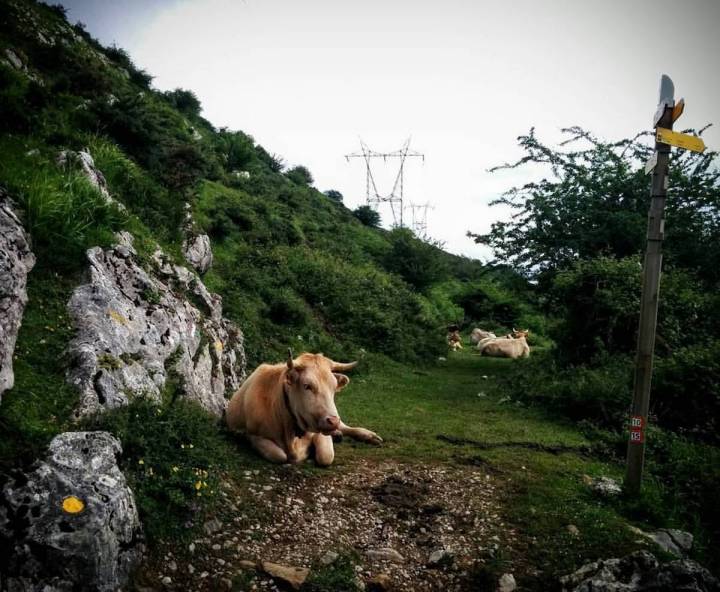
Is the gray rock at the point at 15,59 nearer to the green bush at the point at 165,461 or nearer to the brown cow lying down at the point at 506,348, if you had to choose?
the green bush at the point at 165,461

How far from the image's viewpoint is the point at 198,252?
12102 mm

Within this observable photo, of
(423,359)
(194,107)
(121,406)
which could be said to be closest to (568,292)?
(423,359)

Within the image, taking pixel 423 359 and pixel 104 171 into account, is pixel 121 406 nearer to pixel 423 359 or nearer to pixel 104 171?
pixel 104 171

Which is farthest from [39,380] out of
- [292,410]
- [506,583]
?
[506,583]

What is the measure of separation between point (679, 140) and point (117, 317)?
6.59 meters

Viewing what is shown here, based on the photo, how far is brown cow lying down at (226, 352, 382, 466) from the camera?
18.5ft

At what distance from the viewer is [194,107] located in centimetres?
3734

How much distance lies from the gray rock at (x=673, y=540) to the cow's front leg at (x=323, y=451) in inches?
141

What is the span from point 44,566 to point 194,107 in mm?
39382

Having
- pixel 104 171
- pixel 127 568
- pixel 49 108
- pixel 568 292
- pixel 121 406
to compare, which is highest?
pixel 49 108

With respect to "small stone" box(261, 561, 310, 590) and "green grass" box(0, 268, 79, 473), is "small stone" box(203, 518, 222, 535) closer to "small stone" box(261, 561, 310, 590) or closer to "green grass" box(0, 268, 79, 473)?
"small stone" box(261, 561, 310, 590)

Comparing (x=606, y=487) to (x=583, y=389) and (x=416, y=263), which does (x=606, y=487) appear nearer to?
(x=583, y=389)

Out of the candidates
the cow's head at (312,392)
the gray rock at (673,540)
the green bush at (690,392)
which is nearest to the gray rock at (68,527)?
the cow's head at (312,392)

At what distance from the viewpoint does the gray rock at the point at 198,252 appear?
11.6m
